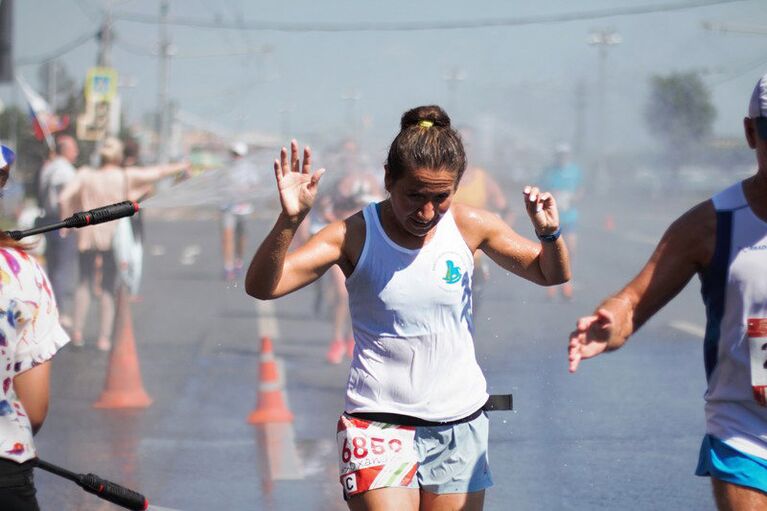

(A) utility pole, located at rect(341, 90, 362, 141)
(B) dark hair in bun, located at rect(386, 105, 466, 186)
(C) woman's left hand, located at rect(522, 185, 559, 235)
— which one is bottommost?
(C) woman's left hand, located at rect(522, 185, 559, 235)

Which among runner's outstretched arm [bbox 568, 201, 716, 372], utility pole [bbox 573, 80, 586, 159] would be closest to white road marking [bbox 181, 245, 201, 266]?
utility pole [bbox 573, 80, 586, 159]

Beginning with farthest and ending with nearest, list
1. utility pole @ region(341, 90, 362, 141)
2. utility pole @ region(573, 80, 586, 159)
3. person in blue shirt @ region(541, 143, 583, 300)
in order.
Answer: utility pole @ region(573, 80, 586, 159) < person in blue shirt @ region(541, 143, 583, 300) < utility pole @ region(341, 90, 362, 141)

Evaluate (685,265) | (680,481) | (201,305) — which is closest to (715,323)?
(685,265)

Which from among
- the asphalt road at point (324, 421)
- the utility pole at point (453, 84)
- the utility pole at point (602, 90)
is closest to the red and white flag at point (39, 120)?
the asphalt road at point (324, 421)

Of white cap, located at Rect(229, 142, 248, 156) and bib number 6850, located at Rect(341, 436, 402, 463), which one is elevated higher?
white cap, located at Rect(229, 142, 248, 156)

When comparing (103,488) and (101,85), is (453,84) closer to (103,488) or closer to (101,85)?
(101,85)

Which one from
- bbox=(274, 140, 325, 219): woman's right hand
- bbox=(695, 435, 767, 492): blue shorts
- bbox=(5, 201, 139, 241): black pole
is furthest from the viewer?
bbox=(274, 140, 325, 219): woman's right hand

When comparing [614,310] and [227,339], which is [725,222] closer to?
[614,310]

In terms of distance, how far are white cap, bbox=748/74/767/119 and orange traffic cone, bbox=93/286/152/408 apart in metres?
6.64

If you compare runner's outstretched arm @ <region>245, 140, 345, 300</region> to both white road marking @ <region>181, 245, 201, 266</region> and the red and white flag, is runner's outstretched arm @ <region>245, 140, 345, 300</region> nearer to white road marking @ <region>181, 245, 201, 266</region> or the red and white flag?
the red and white flag

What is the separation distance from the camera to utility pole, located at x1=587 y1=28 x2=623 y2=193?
13898 millimetres

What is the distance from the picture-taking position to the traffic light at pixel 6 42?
11.5 metres

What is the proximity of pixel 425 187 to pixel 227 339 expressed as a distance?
903cm

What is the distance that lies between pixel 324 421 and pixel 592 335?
552 cm
